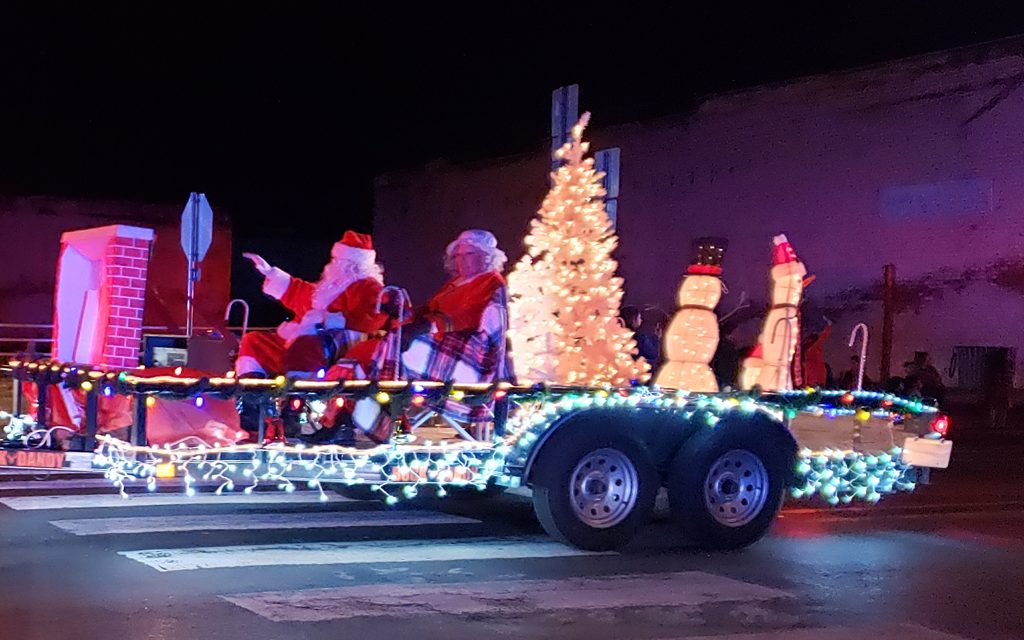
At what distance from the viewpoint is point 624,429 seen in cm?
872

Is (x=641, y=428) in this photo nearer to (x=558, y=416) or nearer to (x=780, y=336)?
(x=558, y=416)

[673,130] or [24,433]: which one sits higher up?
[673,130]

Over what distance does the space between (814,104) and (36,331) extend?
17795 mm

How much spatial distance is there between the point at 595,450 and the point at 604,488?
289 millimetres

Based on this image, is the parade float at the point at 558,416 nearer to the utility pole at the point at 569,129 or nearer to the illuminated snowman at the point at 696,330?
the illuminated snowman at the point at 696,330

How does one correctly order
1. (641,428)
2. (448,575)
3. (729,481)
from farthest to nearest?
1. (729,481)
2. (641,428)
3. (448,575)

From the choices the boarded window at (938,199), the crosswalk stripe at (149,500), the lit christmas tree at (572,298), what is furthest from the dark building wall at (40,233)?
the lit christmas tree at (572,298)

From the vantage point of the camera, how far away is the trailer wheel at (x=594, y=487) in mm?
8500

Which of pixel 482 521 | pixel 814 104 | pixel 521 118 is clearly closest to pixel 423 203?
pixel 521 118

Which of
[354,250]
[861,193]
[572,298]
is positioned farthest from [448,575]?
[861,193]

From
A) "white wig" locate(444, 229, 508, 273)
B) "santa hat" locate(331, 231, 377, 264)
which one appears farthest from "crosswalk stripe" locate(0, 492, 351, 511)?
"white wig" locate(444, 229, 508, 273)

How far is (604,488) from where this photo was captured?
8.67m

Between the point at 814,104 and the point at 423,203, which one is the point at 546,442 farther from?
the point at 423,203

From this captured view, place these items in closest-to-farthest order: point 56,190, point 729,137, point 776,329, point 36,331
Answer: point 776,329 < point 729,137 < point 36,331 < point 56,190
